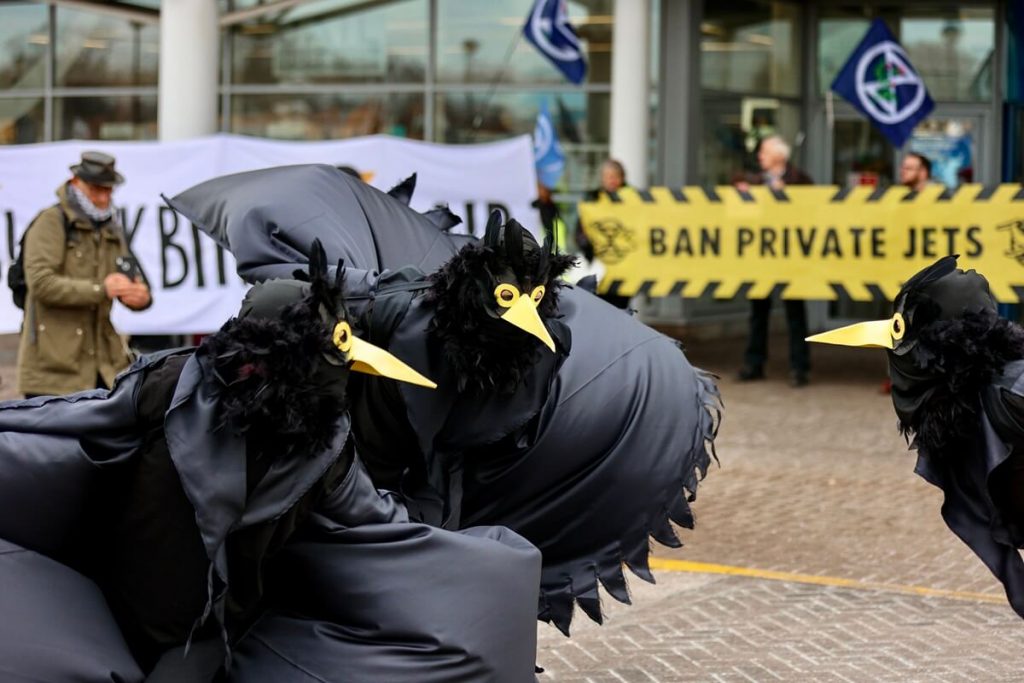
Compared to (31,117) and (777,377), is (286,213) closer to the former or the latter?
(777,377)

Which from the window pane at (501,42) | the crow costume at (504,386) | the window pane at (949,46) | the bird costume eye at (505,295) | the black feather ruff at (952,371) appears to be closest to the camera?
the black feather ruff at (952,371)

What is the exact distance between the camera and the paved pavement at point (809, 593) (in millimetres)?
5578

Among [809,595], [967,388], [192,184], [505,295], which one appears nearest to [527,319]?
[505,295]

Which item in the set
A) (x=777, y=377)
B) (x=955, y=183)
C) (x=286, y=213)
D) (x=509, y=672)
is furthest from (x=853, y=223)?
(x=509, y=672)

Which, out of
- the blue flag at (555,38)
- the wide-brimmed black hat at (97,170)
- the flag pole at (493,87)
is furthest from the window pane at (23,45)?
the wide-brimmed black hat at (97,170)

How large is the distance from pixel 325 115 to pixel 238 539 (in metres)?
14.0

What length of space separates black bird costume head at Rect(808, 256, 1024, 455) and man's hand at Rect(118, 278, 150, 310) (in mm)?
3963

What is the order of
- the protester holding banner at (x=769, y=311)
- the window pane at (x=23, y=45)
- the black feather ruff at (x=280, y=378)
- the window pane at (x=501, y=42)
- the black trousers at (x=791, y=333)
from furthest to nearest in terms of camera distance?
the window pane at (x=23, y=45) → the window pane at (x=501, y=42) → the black trousers at (x=791, y=333) → the protester holding banner at (x=769, y=311) → the black feather ruff at (x=280, y=378)

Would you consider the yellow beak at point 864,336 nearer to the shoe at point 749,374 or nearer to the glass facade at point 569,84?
the shoe at point 749,374

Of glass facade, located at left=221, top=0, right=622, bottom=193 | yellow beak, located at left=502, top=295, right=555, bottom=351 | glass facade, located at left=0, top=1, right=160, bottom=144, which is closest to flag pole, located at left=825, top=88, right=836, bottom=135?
glass facade, located at left=221, top=0, right=622, bottom=193

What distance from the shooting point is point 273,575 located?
390cm

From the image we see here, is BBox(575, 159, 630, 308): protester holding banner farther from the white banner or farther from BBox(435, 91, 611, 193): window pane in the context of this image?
BBox(435, 91, 611, 193): window pane

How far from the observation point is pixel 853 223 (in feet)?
41.2

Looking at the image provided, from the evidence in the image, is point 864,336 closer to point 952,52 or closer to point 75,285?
point 75,285
